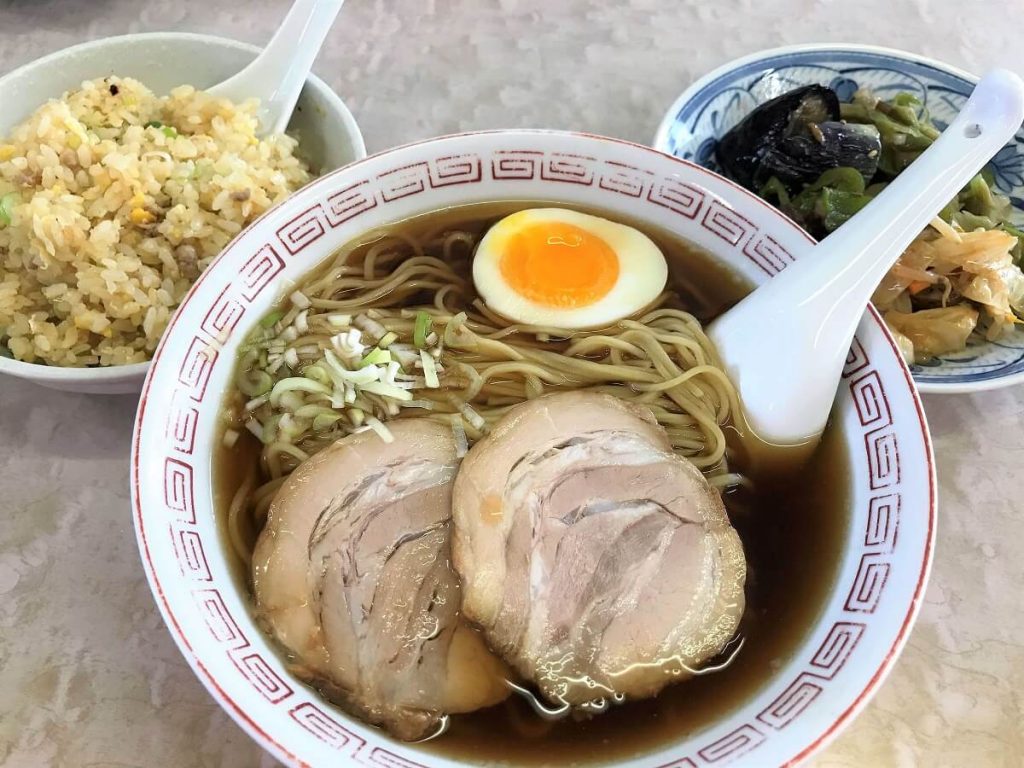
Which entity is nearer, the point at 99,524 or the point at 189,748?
the point at 189,748

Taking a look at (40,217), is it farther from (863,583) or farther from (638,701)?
(863,583)

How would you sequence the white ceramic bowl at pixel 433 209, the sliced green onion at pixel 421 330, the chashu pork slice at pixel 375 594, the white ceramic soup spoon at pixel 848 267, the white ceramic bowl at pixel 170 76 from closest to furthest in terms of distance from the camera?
the white ceramic bowl at pixel 433 209 → the chashu pork slice at pixel 375 594 → the white ceramic soup spoon at pixel 848 267 → the sliced green onion at pixel 421 330 → the white ceramic bowl at pixel 170 76

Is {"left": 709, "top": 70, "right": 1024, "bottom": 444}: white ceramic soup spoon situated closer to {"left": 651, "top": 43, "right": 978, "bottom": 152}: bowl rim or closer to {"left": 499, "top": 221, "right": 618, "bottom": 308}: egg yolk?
{"left": 499, "top": 221, "right": 618, "bottom": 308}: egg yolk

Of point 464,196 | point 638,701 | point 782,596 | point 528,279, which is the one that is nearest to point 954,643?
point 782,596

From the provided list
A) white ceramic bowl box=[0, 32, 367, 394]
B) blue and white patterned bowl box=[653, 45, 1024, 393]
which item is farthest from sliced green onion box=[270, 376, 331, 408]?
blue and white patterned bowl box=[653, 45, 1024, 393]

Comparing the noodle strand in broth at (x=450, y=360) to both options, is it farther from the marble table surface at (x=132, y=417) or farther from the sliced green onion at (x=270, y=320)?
the marble table surface at (x=132, y=417)

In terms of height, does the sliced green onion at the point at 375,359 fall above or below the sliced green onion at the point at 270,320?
above

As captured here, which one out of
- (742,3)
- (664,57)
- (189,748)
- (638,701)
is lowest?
(189,748)

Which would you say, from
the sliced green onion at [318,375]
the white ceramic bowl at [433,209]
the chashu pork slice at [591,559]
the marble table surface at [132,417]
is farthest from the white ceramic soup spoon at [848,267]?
the sliced green onion at [318,375]
